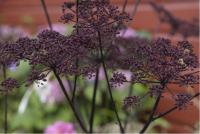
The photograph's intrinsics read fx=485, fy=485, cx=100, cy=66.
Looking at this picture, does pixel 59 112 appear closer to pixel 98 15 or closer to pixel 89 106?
pixel 89 106

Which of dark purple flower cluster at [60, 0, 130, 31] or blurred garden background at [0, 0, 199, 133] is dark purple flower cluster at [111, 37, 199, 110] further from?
blurred garden background at [0, 0, 199, 133]

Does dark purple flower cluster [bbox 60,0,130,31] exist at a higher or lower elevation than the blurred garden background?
higher

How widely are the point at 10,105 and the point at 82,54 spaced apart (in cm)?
231

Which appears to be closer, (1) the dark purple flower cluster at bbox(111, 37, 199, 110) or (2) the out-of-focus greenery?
(1) the dark purple flower cluster at bbox(111, 37, 199, 110)

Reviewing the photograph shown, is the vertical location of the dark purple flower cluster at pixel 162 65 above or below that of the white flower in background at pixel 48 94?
above

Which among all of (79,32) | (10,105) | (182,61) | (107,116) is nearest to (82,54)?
(79,32)

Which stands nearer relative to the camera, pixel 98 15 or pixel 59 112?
pixel 98 15

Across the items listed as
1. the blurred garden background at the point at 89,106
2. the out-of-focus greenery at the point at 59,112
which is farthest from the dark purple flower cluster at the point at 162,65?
the out-of-focus greenery at the point at 59,112

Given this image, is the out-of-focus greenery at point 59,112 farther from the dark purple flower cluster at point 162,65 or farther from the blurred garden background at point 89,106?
the dark purple flower cluster at point 162,65

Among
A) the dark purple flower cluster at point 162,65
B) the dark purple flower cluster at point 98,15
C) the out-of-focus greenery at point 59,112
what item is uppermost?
the dark purple flower cluster at point 98,15

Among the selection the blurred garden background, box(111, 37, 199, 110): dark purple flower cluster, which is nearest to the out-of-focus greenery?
the blurred garden background

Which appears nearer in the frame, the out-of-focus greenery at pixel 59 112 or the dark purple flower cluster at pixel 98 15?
the dark purple flower cluster at pixel 98 15

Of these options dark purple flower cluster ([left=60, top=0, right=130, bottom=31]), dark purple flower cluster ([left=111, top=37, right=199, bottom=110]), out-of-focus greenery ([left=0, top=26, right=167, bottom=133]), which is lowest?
out-of-focus greenery ([left=0, top=26, right=167, bottom=133])

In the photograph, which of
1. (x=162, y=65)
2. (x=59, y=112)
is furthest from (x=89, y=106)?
(x=162, y=65)
